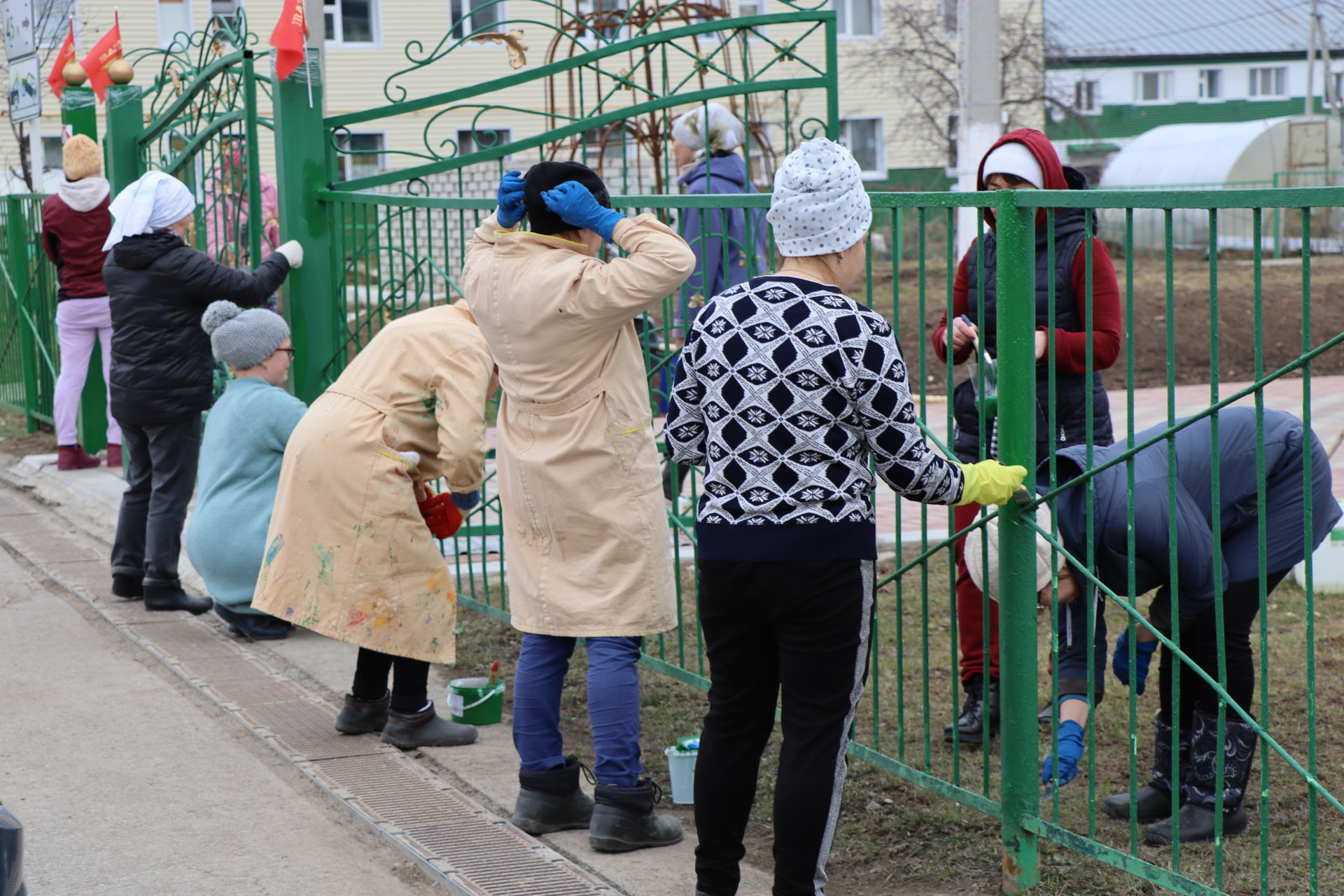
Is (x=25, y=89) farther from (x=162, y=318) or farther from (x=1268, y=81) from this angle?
(x=1268, y=81)

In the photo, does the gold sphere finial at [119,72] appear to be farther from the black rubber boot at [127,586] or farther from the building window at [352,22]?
the building window at [352,22]

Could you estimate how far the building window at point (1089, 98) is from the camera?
148 ft

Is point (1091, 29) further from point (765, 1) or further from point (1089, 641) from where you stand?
point (1089, 641)

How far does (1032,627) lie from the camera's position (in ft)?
11.0

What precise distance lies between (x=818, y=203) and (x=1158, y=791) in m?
1.76

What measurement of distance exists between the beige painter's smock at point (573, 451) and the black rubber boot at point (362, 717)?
1.07 m

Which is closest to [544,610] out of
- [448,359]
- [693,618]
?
[448,359]

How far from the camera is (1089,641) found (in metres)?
3.31

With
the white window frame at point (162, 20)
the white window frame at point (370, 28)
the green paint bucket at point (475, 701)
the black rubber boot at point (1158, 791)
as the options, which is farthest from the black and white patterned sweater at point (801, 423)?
the white window frame at point (370, 28)

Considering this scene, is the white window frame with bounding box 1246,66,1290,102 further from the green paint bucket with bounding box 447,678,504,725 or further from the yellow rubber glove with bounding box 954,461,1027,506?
the yellow rubber glove with bounding box 954,461,1027,506

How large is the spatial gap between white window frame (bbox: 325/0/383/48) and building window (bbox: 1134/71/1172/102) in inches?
1035

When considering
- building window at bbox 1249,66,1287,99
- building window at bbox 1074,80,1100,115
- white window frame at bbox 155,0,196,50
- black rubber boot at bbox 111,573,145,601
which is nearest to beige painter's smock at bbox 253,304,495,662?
black rubber boot at bbox 111,573,145,601

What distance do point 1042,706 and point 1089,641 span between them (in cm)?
142

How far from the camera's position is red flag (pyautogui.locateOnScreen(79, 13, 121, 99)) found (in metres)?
8.52
